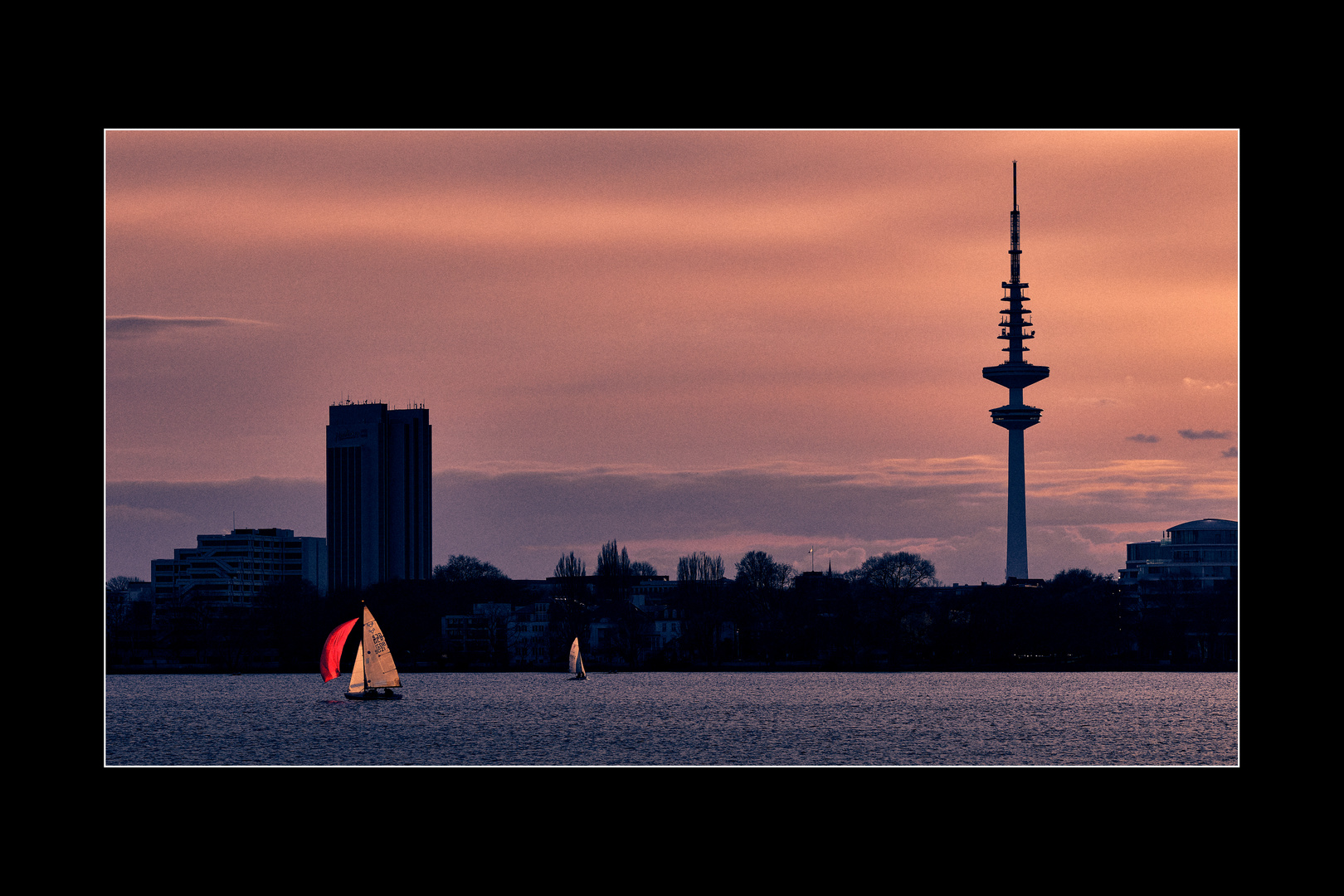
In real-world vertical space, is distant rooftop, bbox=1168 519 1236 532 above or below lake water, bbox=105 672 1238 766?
above

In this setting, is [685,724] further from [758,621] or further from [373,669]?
[758,621]

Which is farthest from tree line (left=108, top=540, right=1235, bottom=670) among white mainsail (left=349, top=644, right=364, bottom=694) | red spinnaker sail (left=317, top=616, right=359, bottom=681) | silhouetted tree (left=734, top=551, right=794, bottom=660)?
red spinnaker sail (left=317, top=616, right=359, bottom=681)

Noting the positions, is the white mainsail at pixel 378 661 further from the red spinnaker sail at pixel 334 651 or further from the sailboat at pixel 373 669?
the red spinnaker sail at pixel 334 651

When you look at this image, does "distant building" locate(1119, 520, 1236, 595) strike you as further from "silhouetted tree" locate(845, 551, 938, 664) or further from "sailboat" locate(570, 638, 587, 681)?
"sailboat" locate(570, 638, 587, 681)

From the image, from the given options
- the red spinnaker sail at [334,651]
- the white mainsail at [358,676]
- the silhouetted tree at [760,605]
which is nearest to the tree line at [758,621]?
the silhouetted tree at [760,605]
